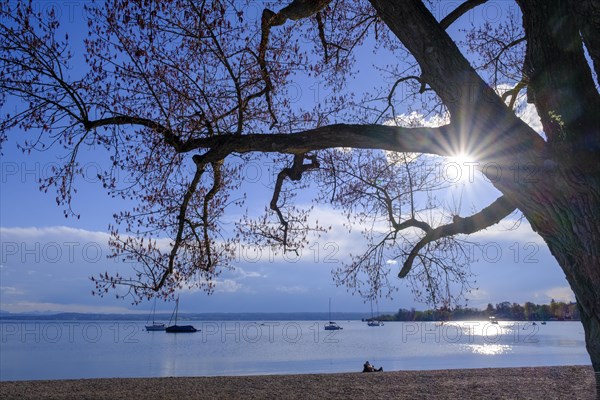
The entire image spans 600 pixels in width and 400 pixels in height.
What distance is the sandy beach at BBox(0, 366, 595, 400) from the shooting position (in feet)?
30.3

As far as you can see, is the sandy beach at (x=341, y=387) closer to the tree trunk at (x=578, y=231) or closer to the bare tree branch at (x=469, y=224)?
the bare tree branch at (x=469, y=224)

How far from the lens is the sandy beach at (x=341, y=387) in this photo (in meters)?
9.25

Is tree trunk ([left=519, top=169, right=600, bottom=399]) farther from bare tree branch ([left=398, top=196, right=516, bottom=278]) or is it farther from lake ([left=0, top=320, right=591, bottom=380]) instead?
lake ([left=0, top=320, right=591, bottom=380])

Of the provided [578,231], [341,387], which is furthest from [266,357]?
[578,231]

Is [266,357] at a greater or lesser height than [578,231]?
lesser

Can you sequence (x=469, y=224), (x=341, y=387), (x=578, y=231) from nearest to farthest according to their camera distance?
(x=578, y=231) → (x=469, y=224) → (x=341, y=387)

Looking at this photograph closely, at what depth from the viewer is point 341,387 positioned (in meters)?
10.0

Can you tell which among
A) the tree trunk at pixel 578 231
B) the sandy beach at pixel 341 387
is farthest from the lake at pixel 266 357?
the tree trunk at pixel 578 231

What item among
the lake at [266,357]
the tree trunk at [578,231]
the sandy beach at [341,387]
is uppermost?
the tree trunk at [578,231]

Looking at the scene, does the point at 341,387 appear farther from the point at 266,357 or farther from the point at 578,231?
the point at 266,357

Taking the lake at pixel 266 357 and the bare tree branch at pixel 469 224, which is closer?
the bare tree branch at pixel 469 224

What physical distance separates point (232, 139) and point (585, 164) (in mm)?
3630

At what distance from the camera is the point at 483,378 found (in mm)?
11289

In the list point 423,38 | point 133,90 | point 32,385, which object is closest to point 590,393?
point 423,38
